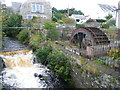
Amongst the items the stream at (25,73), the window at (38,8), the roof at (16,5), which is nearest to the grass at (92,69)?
the stream at (25,73)

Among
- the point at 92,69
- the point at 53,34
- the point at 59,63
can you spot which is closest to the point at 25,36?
the point at 53,34

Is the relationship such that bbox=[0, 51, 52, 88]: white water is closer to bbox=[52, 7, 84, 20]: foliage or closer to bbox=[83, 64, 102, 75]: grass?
bbox=[83, 64, 102, 75]: grass

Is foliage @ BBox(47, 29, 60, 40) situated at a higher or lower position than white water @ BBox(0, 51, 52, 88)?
higher

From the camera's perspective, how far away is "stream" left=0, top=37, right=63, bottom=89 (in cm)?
667

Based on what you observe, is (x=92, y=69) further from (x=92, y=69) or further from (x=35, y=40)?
(x=35, y=40)

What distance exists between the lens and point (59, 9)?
40906 millimetres

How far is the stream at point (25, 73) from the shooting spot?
667cm

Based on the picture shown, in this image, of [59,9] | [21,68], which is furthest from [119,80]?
[59,9]

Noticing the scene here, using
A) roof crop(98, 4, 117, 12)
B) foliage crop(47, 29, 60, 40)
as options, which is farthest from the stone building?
roof crop(98, 4, 117, 12)

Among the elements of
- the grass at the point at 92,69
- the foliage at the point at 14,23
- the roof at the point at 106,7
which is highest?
the roof at the point at 106,7

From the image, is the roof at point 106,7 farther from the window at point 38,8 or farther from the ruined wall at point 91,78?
the ruined wall at point 91,78

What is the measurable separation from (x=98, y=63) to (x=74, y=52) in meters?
2.10

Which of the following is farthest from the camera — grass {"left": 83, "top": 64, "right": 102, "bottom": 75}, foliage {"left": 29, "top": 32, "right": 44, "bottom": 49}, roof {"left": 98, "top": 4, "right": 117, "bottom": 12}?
roof {"left": 98, "top": 4, "right": 117, "bottom": 12}

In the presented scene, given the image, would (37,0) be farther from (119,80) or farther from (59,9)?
(59,9)
